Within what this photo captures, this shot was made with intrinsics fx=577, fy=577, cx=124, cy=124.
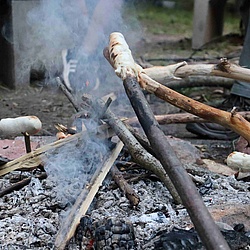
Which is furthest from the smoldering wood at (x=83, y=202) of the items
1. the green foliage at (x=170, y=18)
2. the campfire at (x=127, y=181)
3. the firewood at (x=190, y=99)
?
the green foliage at (x=170, y=18)

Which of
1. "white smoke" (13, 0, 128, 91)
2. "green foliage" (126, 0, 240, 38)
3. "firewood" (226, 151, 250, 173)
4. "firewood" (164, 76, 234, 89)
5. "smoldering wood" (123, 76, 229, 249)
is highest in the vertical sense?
"smoldering wood" (123, 76, 229, 249)

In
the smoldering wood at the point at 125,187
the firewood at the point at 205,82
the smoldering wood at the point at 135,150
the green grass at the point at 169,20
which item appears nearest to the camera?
the smoldering wood at the point at 125,187

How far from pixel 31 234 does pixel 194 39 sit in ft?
17.1

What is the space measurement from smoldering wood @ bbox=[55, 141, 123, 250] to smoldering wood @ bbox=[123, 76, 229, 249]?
44cm

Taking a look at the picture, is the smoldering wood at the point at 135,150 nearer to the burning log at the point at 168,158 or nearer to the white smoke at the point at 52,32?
the burning log at the point at 168,158

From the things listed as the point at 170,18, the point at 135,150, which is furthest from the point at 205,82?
the point at 170,18

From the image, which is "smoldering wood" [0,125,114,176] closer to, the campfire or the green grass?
the campfire

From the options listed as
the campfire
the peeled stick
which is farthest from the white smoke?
the peeled stick

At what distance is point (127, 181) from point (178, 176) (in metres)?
0.73

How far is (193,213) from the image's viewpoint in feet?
4.66

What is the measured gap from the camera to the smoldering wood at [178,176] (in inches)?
54.3

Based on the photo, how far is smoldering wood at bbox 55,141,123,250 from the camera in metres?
1.81

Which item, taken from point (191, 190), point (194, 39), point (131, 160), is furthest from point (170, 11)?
point (191, 190)

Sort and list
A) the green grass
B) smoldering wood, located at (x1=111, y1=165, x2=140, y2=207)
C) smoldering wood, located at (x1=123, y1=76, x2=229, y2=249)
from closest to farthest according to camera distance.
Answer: smoldering wood, located at (x1=123, y1=76, x2=229, y2=249) → smoldering wood, located at (x1=111, y1=165, x2=140, y2=207) → the green grass
